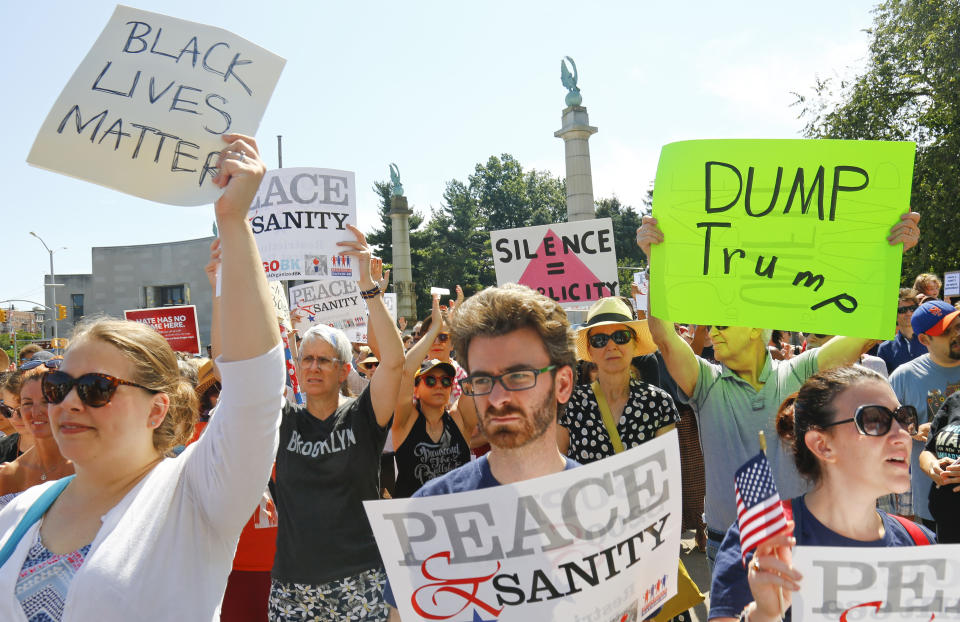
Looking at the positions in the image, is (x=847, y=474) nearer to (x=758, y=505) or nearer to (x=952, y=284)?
(x=758, y=505)

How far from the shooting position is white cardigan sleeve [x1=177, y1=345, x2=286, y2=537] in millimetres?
1585

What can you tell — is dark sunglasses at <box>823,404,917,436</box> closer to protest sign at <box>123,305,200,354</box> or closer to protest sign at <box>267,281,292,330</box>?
protest sign at <box>267,281,292,330</box>

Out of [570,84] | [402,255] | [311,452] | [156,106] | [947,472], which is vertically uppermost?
[570,84]

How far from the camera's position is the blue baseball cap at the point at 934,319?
4387 millimetres

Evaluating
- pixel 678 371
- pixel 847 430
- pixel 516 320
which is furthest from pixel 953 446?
pixel 516 320

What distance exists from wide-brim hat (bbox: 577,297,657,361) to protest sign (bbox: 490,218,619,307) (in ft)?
7.51

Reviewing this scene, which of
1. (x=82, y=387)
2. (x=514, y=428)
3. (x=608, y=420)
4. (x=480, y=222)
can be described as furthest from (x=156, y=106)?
(x=480, y=222)

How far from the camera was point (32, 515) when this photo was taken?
1.74 m

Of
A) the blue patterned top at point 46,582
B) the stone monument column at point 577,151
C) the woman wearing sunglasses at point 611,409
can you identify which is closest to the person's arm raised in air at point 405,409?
the woman wearing sunglasses at point 611,409

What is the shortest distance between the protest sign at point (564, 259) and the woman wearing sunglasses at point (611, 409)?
9.05 ft

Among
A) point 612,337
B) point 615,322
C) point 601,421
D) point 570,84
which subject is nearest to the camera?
point 601,421

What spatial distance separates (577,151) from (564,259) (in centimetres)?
1297

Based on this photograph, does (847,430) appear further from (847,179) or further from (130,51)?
(130,51)

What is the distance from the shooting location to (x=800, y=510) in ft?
6.82
